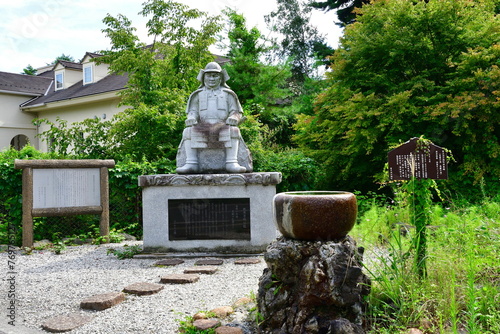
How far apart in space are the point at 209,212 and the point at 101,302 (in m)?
2.55

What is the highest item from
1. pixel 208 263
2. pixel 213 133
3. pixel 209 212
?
pixel 213 133

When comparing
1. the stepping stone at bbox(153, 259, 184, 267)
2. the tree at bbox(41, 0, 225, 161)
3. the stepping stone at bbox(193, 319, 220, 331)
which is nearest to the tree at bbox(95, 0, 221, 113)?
the tree at bbox(41, 0, 225, 161)

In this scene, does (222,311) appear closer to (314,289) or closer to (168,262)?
(314,289)

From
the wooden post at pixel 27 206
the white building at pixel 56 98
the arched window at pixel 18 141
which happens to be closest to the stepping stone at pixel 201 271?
the wooden post at pixel 27 206

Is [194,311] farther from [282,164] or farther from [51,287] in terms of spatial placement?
[282,164]

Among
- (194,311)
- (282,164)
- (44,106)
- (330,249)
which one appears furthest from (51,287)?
(44,106)

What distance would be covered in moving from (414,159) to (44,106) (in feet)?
68.8

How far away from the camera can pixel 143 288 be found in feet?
13.0

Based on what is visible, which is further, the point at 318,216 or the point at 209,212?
the point at 209,212

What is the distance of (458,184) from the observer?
7.75 metres

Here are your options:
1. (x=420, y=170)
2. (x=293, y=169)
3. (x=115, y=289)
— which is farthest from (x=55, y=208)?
(x=420, y=170)

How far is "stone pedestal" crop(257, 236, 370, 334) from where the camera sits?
8.26ft

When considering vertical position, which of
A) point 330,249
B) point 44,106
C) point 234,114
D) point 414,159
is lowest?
point 330,249

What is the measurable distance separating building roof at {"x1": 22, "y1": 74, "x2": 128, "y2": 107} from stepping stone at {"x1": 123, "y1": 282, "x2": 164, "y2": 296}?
1454 cm
